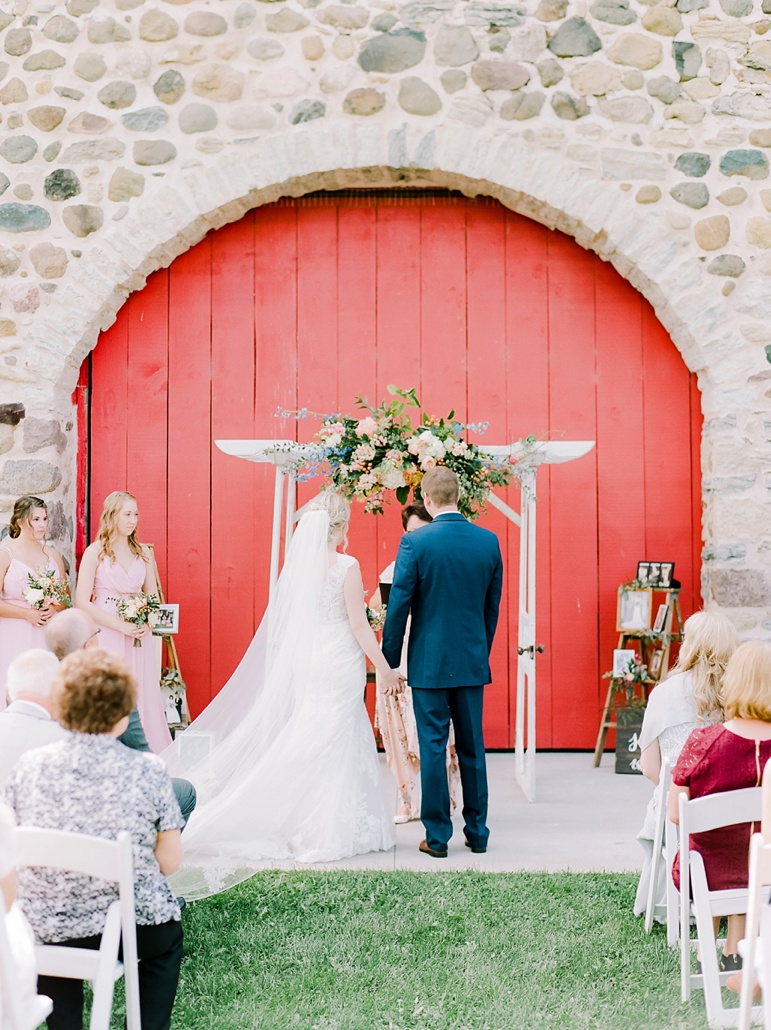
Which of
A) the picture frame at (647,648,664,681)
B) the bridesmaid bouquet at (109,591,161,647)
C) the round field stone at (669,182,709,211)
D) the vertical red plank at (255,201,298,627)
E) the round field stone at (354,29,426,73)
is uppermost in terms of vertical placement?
the round field stone at (354,29,426,73)

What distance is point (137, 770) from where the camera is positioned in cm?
254

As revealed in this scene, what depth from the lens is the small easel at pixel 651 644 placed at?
19.9 ft

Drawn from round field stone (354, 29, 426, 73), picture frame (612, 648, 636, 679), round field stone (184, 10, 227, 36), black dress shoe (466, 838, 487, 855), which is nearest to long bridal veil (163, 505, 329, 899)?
black dress shoe (466, 838, 487, 855)

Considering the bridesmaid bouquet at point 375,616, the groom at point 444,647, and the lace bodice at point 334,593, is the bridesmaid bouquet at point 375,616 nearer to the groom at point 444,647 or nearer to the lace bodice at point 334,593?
the lace bodice at point 334,593

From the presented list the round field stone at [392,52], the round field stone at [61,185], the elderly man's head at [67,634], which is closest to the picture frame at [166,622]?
the round field stone at [61,185]

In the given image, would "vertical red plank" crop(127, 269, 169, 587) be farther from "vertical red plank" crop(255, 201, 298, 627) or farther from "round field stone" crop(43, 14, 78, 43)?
"round field stone" crop(43, 14, 78, 43)

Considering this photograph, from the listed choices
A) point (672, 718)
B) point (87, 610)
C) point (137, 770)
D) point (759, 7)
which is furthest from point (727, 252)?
point (137, 770)

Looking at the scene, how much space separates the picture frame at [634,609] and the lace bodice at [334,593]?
77.5 inches

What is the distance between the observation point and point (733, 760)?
9.92ft

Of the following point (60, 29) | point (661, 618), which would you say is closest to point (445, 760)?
point (661, 618)

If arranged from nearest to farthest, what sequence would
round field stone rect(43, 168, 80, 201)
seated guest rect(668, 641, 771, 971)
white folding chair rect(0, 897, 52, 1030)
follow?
white folding chair rect(0, 897, 52, 1030) < seated guest rect(668, 641, 771, 971) < round field stone rect(43, 168, 80, 201)

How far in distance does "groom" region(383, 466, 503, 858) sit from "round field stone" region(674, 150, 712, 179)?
273 cm

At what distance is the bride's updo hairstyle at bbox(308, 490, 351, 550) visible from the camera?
4.97 m

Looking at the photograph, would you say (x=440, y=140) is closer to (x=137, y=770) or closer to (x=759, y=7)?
(x=759, y=7)
